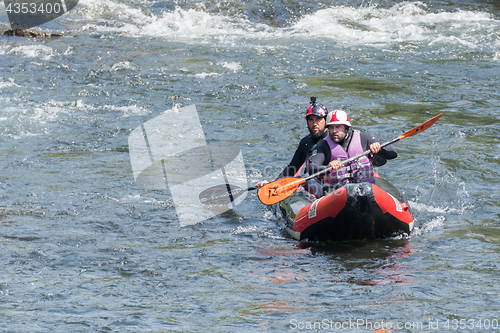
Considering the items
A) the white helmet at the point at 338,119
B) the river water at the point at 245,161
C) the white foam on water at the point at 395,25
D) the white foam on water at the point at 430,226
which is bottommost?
the white foam on water at the point at 430,226

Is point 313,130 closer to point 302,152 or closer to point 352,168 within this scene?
point 302,152

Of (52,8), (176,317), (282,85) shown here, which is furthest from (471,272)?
(52,8)

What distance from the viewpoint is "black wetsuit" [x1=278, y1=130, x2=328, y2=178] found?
6996mm

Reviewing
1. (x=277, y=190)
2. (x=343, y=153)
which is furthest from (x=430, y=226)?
(x=277, y=190)

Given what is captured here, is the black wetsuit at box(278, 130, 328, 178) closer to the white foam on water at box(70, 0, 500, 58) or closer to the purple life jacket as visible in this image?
the purple life jacket

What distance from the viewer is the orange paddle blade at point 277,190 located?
6.21 m

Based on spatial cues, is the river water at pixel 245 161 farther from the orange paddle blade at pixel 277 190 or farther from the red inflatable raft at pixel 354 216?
the orange paddle blade at pixel 277 190

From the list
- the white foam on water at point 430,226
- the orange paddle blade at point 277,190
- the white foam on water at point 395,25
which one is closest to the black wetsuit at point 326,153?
the orange paddle blade at point 277,190

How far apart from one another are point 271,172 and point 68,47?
8.59 metres

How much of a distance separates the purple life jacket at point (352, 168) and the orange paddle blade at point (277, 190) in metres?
0.37

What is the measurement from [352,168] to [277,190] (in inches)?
→ 32.8

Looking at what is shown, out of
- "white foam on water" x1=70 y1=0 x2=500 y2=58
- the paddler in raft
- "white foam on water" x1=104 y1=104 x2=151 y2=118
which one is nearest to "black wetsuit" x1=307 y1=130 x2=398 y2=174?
the paddler in raft

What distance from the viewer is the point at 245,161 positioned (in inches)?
357

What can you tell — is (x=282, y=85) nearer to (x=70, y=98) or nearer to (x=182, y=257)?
(x=70, y=98)
